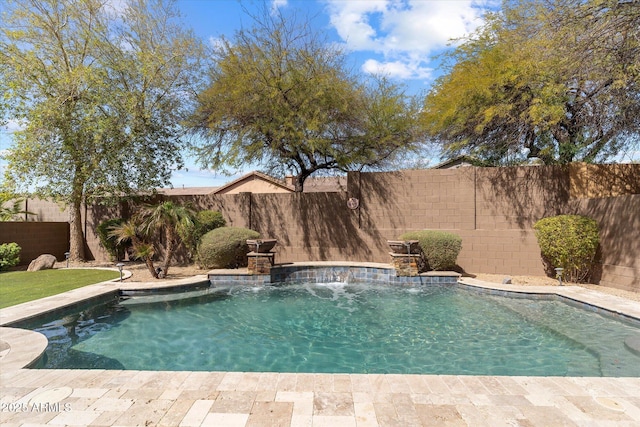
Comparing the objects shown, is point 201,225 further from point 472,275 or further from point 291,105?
point 472,275

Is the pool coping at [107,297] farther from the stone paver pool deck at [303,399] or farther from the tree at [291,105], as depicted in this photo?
the tree at [291,105]

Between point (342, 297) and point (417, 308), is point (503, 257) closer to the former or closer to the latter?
point (417, 308)

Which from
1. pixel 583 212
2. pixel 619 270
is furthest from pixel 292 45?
pixel 619 270

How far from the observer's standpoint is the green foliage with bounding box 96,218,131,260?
12.4 metres

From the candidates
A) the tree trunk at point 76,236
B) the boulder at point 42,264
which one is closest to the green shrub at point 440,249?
the boulder at point 42,264

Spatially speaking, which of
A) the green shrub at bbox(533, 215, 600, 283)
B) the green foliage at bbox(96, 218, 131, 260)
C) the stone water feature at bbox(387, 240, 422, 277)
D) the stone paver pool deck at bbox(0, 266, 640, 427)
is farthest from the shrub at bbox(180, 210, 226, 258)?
the green shrub at bbox(533, 215, 600, 283)

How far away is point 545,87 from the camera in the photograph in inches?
348

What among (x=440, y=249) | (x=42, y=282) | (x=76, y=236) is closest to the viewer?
(x=42, y=282)

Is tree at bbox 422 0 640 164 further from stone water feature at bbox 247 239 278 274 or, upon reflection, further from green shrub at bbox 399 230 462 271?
stone water feature at bbox 247 239 278 274

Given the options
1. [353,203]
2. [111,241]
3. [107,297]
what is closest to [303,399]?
[107,297]

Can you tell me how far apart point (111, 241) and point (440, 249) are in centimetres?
1118

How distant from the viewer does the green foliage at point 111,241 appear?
12438 mm

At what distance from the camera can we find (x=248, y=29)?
1109cm

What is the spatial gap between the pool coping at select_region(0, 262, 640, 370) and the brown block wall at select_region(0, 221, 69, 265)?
474 centimetres
